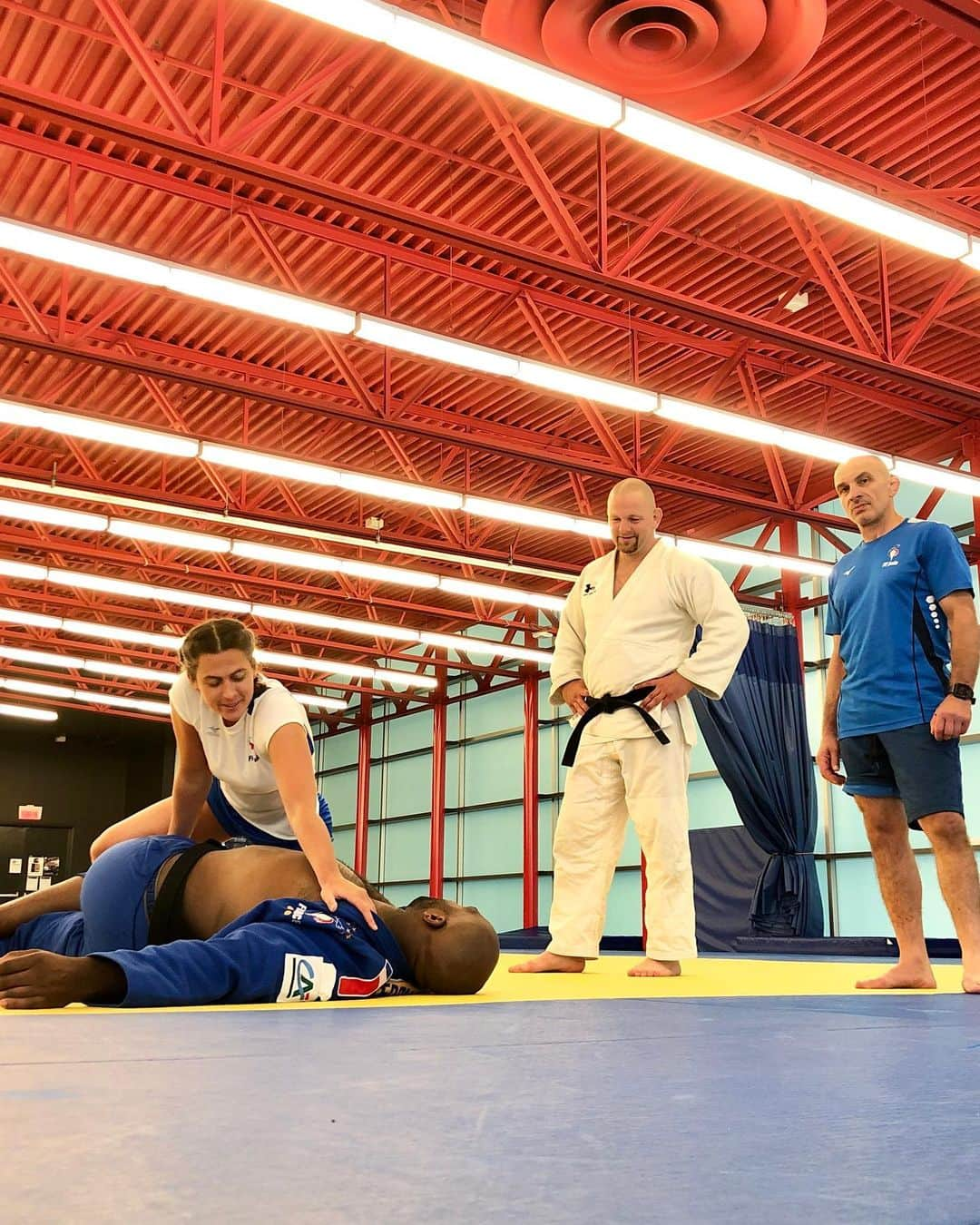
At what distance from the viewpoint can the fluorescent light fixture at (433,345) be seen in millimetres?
7098

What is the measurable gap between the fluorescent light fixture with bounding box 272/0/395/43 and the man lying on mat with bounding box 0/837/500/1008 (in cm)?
333

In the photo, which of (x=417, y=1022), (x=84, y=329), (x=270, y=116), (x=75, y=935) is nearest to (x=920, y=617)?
(x=417, y=1022)

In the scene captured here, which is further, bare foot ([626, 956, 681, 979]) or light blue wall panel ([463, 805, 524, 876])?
light blue wall panel ([463, 805, 524, 876])

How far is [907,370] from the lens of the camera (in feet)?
26.9

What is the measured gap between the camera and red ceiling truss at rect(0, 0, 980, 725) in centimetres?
696

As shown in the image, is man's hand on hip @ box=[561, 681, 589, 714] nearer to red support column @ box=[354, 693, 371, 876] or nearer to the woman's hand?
the woman's hand

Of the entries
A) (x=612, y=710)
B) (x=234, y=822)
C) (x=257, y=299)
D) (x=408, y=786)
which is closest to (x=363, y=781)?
(x=408, y=786)

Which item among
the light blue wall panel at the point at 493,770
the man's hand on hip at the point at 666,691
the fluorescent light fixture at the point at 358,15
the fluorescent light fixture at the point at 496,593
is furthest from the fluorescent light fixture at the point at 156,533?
the light blue wall panel at the point at 493,770

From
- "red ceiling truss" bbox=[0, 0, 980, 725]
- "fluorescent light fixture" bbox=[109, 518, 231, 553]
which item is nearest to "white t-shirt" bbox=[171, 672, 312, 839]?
"red ceiling truss" bbox=[0, 0, 980, 725]

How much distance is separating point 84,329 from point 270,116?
3395mm

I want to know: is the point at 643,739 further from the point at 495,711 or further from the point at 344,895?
the point at 495,711

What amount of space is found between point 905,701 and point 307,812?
5.10 ft

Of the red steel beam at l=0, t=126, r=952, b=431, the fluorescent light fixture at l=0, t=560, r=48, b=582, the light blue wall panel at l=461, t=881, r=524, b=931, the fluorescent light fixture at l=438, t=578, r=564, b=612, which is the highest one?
the red steel beam at l=0, t=126, r=952, b=431

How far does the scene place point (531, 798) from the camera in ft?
52.1
